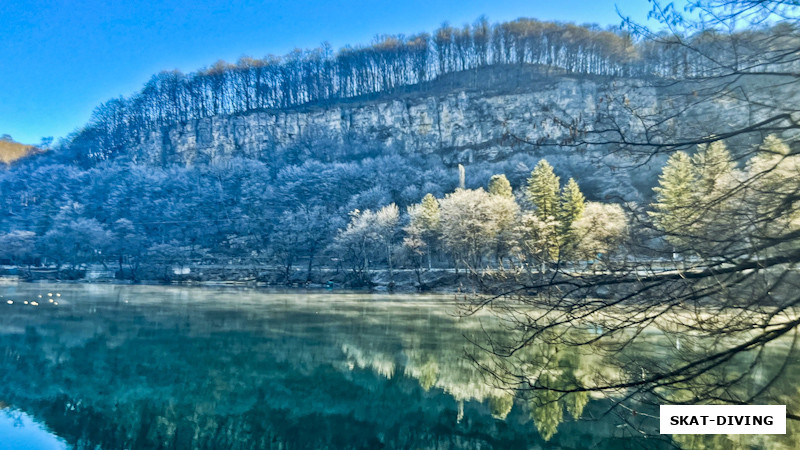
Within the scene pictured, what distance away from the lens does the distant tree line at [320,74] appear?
106 meters

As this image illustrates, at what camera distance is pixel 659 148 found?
4.05 meters

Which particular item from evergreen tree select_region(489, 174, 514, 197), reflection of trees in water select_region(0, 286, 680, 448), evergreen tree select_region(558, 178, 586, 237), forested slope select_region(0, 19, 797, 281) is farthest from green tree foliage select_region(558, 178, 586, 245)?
reflection of trees in water select_region(0, 286, 680, 448)

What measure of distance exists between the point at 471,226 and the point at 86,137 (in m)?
110

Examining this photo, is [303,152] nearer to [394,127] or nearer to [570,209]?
[394,127]

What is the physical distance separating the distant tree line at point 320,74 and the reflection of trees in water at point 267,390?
9449 centimetres

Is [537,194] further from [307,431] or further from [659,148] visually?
[659,148]

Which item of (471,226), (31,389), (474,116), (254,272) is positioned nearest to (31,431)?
(31,389)

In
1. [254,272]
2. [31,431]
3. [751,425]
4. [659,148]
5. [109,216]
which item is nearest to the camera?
[659,148]

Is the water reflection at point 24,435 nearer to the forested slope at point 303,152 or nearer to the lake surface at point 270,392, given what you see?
the lake surface at point 270,392

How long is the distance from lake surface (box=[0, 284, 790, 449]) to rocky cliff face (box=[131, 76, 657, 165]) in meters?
70.1

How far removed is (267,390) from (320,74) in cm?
10834

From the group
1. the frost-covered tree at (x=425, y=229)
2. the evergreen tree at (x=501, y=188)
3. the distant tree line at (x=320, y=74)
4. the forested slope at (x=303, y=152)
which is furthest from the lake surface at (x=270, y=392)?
the distant tree line at (x=320, y=74)

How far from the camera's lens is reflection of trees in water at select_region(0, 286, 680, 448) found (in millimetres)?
11016

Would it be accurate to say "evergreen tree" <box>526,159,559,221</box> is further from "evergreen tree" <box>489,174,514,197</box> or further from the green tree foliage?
"evergreen tree" <box>489,174,514,197</box>
